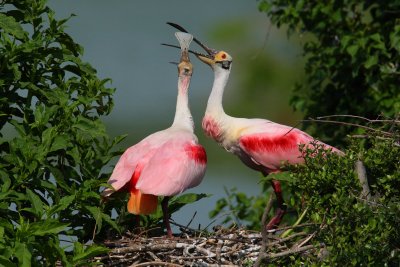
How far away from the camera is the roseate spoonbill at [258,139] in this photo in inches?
448

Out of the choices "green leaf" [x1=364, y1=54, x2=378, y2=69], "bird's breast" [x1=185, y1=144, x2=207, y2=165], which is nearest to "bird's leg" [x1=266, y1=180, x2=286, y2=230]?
"bird's breast" [x1=185, y1=144, x2=207, y2=165]

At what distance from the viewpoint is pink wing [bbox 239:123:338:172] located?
11.4 m

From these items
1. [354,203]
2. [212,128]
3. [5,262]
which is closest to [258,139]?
[212,128]

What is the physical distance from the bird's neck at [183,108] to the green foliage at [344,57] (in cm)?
252

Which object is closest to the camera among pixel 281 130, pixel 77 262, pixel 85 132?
pixel 77 262

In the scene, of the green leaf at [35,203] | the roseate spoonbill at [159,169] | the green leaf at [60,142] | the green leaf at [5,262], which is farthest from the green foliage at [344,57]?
the green leaf at [5,262]

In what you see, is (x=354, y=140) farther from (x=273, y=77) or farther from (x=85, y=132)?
(x=273, y=77)

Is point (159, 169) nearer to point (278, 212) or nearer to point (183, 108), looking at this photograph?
point (183, 108)

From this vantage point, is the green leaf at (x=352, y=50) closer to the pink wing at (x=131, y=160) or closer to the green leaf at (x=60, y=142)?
the pink wing at (x=131, y=160)

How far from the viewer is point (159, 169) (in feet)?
34.3

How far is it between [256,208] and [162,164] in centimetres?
414

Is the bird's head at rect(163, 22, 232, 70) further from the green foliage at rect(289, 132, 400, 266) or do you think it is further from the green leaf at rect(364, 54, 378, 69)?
the green foliage at rect(289, 132, 400, 266)

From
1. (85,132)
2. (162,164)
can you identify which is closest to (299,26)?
(162,164)

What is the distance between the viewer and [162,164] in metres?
10.5
